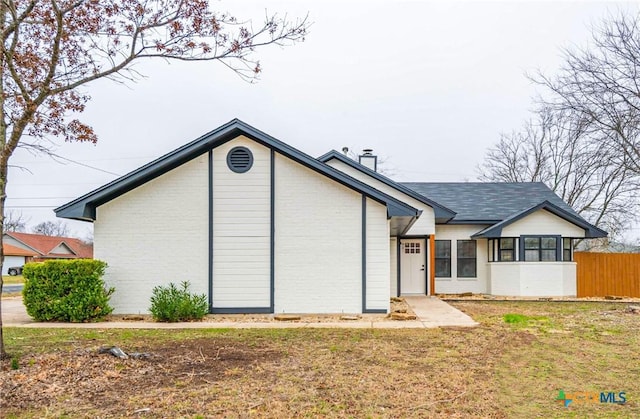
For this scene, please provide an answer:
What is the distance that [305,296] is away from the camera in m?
12.0

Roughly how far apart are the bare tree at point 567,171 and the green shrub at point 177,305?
19.0 m

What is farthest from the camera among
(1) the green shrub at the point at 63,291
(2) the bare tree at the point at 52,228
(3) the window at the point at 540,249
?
(2) the bare tree at the point at 52,228

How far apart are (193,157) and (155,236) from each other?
6.98 ft

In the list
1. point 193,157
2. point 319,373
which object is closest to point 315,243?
point 193,157

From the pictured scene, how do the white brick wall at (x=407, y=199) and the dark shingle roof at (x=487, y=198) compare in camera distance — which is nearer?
the white brick wall at (x=407, y=199)

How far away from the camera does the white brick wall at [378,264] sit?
11898 millimetres

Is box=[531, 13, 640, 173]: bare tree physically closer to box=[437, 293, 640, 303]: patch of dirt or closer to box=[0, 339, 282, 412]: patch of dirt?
box=[437, 293, 640, 303]: patch of dirt

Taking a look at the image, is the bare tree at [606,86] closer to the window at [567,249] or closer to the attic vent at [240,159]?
the window at [567,249]

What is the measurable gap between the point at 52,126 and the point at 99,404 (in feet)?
14.5

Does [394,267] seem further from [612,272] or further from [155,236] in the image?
[155,236]

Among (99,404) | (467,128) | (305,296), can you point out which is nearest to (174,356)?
(99,404)

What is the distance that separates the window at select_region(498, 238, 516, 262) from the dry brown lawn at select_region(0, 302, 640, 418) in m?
7.67

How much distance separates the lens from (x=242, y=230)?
12.0 metres

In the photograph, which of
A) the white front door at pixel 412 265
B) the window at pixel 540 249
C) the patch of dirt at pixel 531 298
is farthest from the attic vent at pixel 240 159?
the window at pixel 540 249
